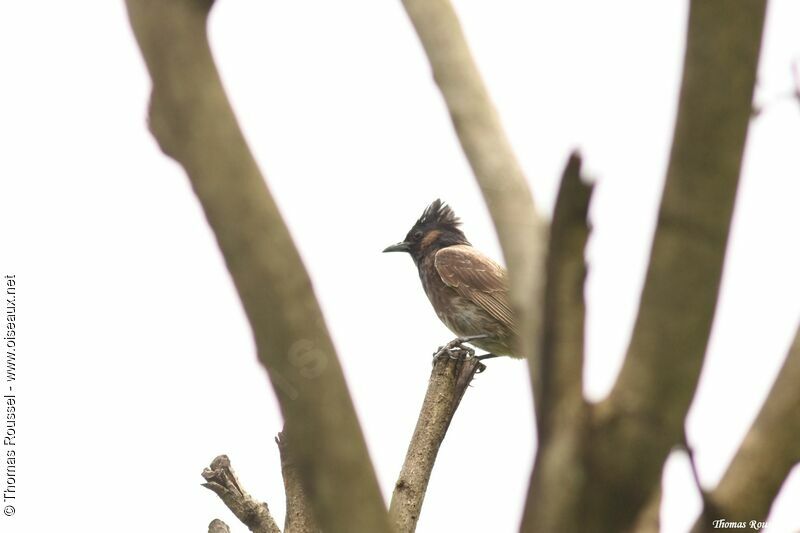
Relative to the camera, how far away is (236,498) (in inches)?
190

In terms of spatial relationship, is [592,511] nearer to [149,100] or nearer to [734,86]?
[734,86]

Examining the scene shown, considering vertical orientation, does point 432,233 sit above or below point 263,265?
above

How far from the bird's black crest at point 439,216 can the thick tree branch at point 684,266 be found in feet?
26.9

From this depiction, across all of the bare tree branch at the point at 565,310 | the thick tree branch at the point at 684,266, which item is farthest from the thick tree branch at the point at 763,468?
the bare tree branch at the point at 565,310

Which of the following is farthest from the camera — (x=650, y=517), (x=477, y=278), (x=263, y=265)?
(x=477, y=278)

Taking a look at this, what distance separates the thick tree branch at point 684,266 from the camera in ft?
5.71

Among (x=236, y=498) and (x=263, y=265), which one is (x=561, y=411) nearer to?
(x=263, y=265)

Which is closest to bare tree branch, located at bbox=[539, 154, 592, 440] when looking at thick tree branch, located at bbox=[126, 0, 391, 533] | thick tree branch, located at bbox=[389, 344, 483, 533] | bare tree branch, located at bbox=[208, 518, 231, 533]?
thick tree branch, located at bbox=[126, 0, 391, 533]

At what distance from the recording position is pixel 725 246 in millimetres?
1794

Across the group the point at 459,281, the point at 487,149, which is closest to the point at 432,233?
the point at 459,281

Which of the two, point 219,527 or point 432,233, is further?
point 432,233

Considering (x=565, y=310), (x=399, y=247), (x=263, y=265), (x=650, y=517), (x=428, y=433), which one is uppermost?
(x=399, y=247)

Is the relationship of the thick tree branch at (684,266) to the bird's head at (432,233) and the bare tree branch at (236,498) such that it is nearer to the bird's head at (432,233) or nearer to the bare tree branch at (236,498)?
the bare tree branch at (236,498)

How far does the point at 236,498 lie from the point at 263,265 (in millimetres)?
3156
